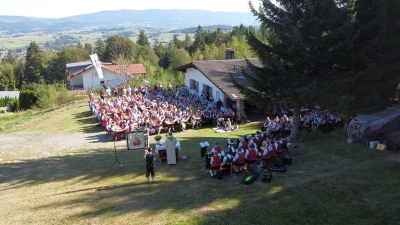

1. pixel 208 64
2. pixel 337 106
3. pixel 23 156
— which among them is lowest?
pixel 23 156

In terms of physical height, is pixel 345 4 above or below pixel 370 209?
above

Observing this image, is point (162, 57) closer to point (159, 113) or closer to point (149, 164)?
point (159, 113)

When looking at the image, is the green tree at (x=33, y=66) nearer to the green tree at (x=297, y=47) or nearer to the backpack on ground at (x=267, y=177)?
the green tree at (x=297, y=47)

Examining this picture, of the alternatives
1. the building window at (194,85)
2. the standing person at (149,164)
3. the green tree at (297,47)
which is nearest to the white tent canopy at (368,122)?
the green tree at (297,47)

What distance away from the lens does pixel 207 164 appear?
41.6ft

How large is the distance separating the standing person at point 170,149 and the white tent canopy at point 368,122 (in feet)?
24.6

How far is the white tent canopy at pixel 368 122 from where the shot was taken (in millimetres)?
15086

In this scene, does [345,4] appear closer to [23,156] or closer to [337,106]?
[337,106]

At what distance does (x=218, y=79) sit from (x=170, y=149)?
12325mm

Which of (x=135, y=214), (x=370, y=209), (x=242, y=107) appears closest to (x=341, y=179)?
(x=370, y=209)

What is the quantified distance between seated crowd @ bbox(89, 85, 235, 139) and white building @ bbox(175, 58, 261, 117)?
657mm

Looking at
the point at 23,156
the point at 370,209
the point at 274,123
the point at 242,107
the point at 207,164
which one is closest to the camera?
the point at 370,209

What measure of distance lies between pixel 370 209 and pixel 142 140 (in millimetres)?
7947

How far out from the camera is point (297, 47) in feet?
46.4
